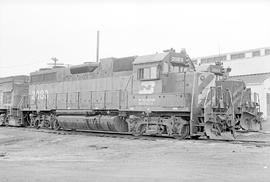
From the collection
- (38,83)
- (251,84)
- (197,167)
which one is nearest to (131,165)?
(197,167)

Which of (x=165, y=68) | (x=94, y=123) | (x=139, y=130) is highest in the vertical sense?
(x=165, y=68)

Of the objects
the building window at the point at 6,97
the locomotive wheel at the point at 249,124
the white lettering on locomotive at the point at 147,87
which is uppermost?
the white lettering on locomotive at the point at 147,87

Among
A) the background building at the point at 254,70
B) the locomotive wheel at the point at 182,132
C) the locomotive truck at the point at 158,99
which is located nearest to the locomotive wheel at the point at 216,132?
the locomotive truck at the point at 158,99

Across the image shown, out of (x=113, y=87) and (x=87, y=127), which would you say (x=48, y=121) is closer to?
(x=87, y=127)

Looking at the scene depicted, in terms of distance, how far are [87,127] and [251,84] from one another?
20.3m

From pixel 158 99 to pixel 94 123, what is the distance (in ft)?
14.5

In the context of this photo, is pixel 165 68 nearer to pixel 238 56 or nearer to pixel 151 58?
pixel 151 58

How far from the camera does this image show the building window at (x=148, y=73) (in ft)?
53.1

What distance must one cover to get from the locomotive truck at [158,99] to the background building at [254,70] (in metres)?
13.7

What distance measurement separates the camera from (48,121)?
2230 cm

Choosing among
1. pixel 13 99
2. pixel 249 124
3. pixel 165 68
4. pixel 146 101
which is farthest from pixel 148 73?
pixel 13 99

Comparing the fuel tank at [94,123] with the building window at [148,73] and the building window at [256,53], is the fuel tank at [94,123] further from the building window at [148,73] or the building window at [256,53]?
the building window at [256,53]

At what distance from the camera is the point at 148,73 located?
647 inches

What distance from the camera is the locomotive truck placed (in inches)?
594
